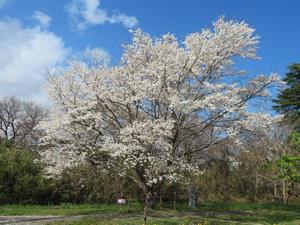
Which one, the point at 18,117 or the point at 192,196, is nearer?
the point at 192,196

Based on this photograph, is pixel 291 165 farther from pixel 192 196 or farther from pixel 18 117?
pixel 18 117

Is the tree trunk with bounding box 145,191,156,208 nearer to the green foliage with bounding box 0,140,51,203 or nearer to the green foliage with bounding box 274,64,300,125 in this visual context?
the green foliage with bounding box 0,140,51,203

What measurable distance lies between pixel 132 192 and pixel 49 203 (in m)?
4.67

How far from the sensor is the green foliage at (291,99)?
27359mm

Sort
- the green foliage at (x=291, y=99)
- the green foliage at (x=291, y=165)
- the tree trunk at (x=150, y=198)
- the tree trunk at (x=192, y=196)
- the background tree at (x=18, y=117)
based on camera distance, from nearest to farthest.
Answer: the green foliage at (x=291, y=165)
the tree trunk at (x=150, y=198)
the tree trunk at (x=192, y=196)
the green foliage at (x=291, y=99)
the background tree at (x=18, y=117)

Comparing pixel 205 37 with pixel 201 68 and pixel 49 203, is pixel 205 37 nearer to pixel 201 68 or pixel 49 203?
pixel 201 68

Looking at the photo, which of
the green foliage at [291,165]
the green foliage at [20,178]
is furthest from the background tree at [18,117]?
the green foliage at [291,165]

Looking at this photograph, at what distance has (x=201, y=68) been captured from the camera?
55.2ft

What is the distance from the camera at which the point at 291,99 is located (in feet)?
90.4

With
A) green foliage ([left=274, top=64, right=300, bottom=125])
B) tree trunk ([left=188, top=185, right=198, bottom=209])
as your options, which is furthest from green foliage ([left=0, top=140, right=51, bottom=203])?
green foliage ([left=274, top=64, right=300, bottom=125])

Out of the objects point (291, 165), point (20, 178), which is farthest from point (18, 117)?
point (291, 165)

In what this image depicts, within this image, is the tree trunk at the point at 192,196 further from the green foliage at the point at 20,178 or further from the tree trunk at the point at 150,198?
the green foliage at the point at 20,178

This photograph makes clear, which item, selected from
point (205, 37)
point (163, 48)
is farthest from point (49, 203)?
point (205, 37)

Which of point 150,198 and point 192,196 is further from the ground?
point 192,196
